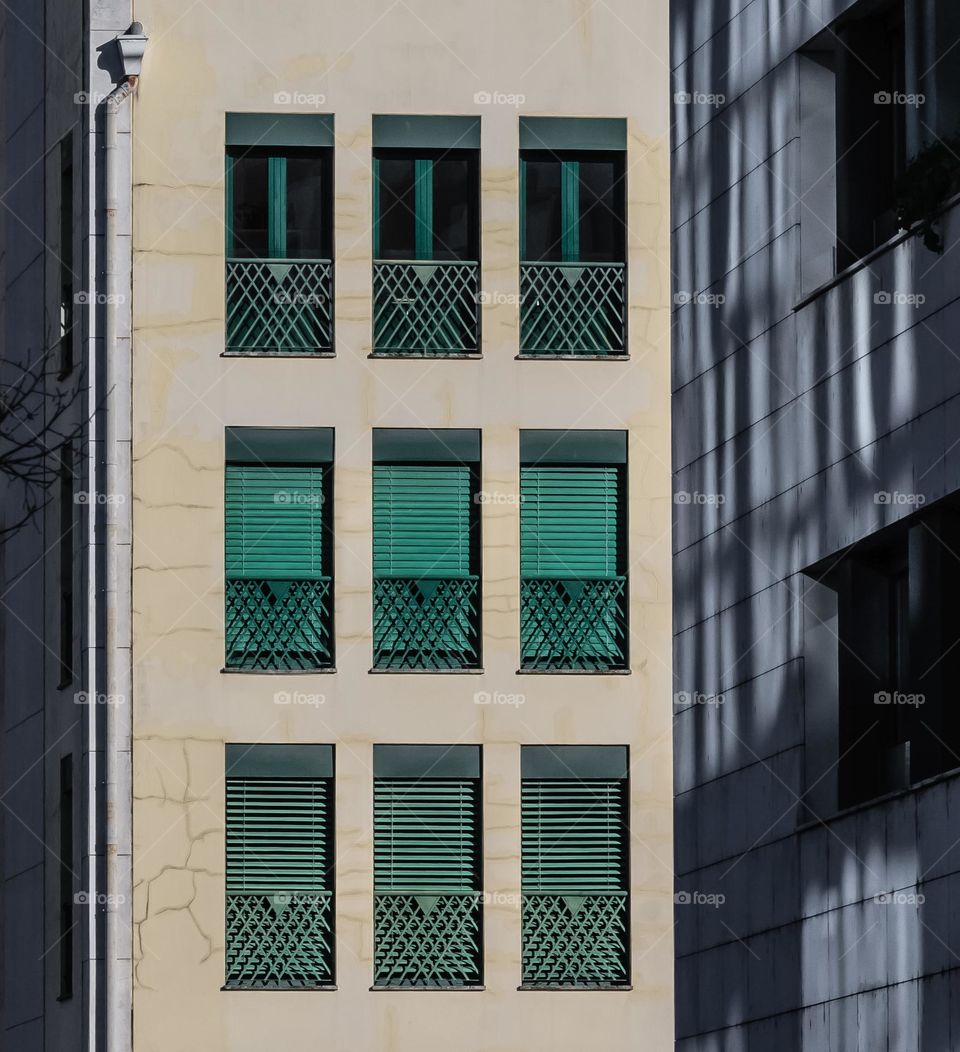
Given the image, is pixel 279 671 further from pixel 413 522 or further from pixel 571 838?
pixel 571 838

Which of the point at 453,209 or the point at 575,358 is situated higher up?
the point at 453,209

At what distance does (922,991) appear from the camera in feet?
65.8

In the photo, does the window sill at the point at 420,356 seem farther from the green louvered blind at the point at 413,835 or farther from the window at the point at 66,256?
the green louvered blind at the point at 413,835

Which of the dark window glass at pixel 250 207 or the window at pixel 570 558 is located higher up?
the dark window glass at pixel 250 207

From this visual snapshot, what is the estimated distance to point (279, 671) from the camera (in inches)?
1331

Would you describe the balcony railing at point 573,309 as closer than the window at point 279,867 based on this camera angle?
No

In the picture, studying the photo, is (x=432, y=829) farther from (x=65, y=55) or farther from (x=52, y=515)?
(x=65, y=55)

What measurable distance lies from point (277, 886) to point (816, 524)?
12.3m

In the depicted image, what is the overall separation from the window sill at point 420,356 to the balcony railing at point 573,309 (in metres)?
0.58

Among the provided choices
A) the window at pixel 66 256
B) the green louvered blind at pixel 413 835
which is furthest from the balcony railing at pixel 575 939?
the window at pixel 66 256

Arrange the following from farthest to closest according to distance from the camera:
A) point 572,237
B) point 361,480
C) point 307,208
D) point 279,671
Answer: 1. point 572,237
2. point 307,208
3. point 361,480
4. point 279,671

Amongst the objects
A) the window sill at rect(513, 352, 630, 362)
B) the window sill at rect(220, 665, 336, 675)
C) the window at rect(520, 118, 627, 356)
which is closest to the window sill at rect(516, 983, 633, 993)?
the window sill at rect(220, 665, 336, 675)

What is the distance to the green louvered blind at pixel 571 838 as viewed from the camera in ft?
111

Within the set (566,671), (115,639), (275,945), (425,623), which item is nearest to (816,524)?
(566,671)
